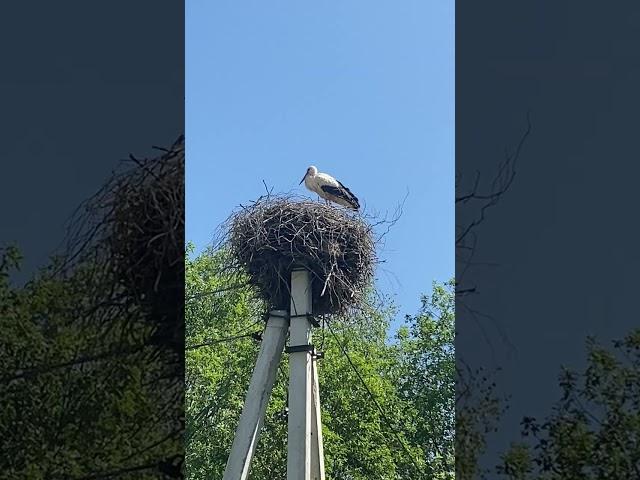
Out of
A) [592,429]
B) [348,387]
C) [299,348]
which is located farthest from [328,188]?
[592,429]

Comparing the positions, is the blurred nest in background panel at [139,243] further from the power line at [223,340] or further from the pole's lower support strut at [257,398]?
the power line at [223,340]

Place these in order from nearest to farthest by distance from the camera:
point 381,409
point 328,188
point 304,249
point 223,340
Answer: point 304,249
point 328,188
point 223,340
point 381,409

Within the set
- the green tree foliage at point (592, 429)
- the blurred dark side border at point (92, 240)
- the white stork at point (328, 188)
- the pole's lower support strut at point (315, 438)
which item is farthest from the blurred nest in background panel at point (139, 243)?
the green tree foliage at point (592, 429)

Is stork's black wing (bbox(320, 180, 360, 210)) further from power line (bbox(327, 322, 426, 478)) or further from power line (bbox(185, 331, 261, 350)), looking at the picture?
power line (bbox(185, 331, 261, 350))

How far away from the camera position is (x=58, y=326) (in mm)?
2861

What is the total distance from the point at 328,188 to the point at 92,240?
3.73ft

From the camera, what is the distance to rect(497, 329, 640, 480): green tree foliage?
2408 mm

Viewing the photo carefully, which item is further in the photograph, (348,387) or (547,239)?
(348,387)

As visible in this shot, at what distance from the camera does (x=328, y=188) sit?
12.5 feet

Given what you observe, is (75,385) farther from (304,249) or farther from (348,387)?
(348,387)

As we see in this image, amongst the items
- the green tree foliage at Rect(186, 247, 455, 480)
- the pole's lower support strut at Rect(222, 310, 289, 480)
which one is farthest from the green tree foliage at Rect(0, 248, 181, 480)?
the green tree foliage at Rect(186, 247, 455, 480)

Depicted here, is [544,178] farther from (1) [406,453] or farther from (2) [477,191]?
(1) [406,453]

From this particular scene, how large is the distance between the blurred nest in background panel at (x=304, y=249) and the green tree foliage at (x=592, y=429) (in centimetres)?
129

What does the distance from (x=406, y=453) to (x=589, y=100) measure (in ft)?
6.29
